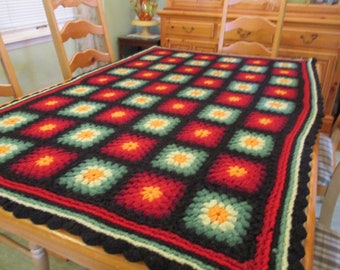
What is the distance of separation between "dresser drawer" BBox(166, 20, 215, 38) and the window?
884 millimetres

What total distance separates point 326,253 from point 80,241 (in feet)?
2.18

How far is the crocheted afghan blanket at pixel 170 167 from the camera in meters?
0.44

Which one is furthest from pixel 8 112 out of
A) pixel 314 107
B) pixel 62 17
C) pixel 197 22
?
pixel 197 22

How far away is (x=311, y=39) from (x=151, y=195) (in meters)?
2.11

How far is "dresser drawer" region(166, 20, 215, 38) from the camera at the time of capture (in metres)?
2.39

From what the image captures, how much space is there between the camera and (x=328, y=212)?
100 centimetres

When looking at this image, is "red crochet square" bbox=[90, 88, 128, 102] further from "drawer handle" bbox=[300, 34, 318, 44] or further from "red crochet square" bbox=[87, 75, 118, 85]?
"drawer handle" bbox=[300, 34, 318, 44]

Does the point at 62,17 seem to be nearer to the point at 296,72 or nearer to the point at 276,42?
the point at 276,42

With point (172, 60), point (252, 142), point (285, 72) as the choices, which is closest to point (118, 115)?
point (252, 142)

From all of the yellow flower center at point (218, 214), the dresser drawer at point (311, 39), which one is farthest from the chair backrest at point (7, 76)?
the dresser drawer at point (311, 39)

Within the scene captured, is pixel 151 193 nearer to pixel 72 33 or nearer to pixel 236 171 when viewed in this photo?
pixel 236 171

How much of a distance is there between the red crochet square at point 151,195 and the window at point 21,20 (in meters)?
1.73

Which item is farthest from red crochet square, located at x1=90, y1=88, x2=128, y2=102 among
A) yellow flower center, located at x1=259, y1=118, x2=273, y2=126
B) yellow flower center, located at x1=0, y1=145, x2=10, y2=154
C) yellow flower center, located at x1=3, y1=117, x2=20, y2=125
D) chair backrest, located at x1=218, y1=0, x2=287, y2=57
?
chair backrest, located at x1=218, y1=0, x2=287, y2=57

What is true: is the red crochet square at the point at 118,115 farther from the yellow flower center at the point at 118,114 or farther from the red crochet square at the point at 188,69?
the red crochet square at the point at 188,69
